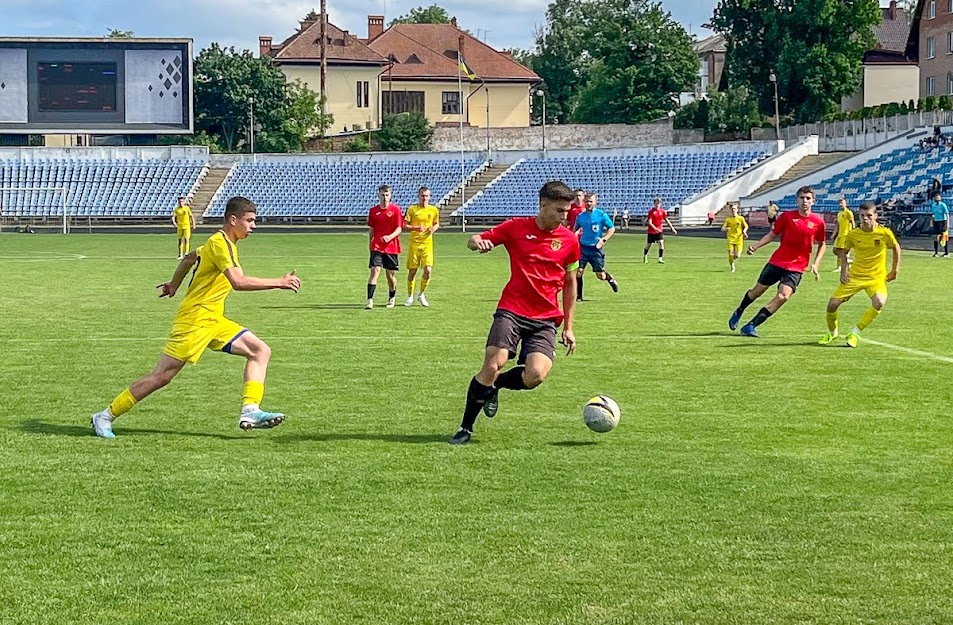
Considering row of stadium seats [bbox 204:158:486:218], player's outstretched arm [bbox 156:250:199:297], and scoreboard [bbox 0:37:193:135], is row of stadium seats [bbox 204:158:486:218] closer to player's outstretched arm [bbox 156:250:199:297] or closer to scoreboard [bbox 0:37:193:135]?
scoreboard [bbox 0:37:193:135]

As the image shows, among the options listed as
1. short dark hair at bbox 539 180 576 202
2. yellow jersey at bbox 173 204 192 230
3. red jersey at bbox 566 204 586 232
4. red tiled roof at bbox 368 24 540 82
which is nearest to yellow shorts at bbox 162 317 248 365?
short dark hair at bbox 539 180 576 202

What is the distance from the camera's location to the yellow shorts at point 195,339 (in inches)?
391

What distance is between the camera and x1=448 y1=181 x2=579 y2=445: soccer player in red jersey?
9695mm

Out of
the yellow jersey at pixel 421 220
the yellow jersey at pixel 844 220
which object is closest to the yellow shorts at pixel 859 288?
the yellow jersey at pixel 421 220

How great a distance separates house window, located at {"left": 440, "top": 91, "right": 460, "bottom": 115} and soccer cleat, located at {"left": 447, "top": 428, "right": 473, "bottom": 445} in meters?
97.0

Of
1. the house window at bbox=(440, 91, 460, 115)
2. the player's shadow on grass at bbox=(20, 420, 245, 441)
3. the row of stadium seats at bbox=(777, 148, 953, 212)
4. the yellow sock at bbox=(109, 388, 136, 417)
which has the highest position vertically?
the house window at bbox=(440, 91, 460, 115)

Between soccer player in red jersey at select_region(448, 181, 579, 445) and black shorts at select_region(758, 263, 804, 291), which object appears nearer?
soccer player in red jersey at select_region(448, 181, 579, 445)

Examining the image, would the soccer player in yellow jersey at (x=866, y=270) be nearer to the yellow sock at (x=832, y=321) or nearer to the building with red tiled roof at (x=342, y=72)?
the yellow sock at (x=832, y=321)

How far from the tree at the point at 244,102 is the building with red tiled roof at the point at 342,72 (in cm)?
644

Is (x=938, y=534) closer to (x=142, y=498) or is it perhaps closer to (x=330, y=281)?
(x=142, y=498)

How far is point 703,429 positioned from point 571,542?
3638 millimetres

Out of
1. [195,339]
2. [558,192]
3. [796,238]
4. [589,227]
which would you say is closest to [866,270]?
[796,238]

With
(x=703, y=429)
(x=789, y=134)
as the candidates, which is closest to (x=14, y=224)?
(x=789, y=134)

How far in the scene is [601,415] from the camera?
9750mm
